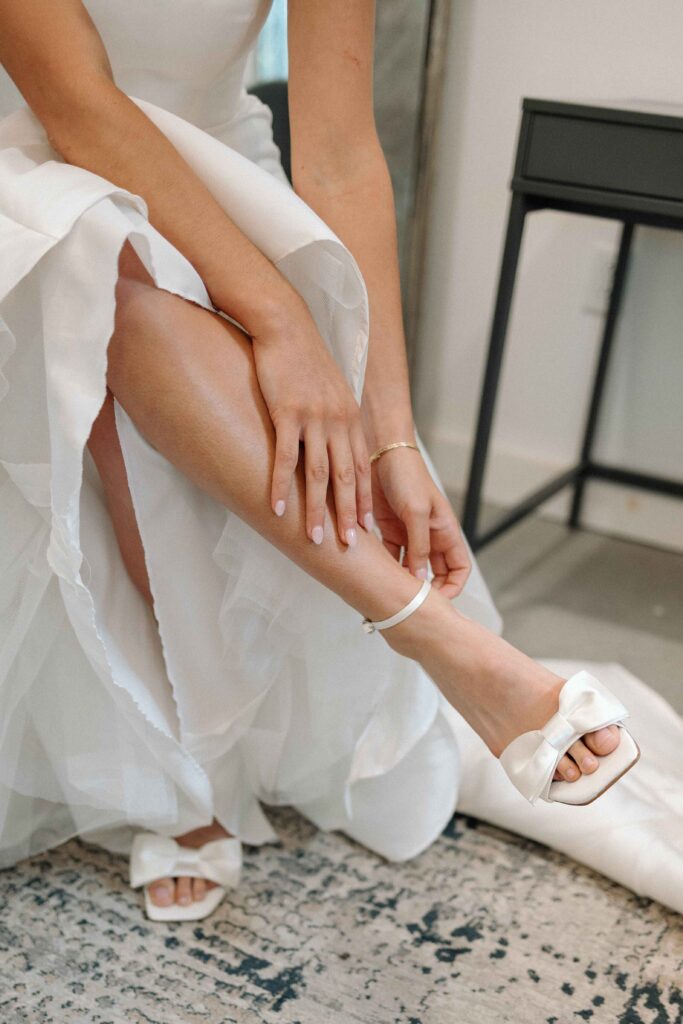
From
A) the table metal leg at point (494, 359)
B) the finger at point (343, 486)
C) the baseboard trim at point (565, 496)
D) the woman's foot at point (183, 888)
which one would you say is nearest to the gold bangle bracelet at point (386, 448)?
the finger at point (343, 486)

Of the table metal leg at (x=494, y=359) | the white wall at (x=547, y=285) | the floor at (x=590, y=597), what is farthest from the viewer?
the white wall at (x=547, y=285)

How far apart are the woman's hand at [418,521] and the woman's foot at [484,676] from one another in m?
0.08

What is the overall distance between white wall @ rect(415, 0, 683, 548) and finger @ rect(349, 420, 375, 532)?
0.95 meters

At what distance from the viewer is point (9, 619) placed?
0.83 m

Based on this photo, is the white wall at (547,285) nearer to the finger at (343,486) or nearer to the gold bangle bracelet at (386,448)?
the gold bangle bracelet at (386,448)

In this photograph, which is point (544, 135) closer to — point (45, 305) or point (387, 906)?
point (45, 305)

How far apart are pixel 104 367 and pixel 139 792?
0.38 m

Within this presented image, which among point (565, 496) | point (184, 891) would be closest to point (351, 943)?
point (184, 891)

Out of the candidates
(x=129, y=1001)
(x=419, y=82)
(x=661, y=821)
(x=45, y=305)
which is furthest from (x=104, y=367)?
(x=419, y=82)

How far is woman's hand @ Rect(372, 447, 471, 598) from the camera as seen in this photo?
0.87m

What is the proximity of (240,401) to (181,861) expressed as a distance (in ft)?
1.48

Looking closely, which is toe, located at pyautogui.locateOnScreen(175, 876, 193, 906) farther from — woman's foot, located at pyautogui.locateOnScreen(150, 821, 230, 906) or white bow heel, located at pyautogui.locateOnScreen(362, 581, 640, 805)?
white bow heel, located at pyautogui.locateOnScreen(362, 581, 640, 805)

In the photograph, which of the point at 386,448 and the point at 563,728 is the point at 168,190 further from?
the point at 563,728

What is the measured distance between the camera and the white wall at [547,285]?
5.04 feet
